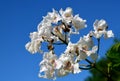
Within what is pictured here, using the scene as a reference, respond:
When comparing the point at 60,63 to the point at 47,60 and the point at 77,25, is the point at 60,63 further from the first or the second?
the point at 77,25

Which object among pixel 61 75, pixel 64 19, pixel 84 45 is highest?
pixel 64 19

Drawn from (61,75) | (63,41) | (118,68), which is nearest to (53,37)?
(63,41)

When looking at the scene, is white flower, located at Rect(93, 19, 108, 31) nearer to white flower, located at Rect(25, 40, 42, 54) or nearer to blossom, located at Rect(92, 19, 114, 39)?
blossom, located at Rect(92, 19, 114, 39)

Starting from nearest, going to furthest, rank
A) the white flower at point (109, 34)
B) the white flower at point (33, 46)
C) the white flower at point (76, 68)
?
the white flower at point (76, 68) → the white flower at point (109, 34) → the white flower at point (33, 46)

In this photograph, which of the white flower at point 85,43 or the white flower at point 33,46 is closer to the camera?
the white flower at point 85,43

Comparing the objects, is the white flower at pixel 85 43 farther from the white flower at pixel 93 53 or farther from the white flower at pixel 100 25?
the white flower at pixel 100 25

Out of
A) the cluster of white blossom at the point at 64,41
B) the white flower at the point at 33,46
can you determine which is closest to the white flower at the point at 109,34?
the cluster of white blossom at the point at 64,41

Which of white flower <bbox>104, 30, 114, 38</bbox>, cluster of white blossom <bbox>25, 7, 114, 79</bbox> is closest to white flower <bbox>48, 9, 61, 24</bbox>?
cluster of white blossom <bbox>25, 7, 114, 79</bbox>
